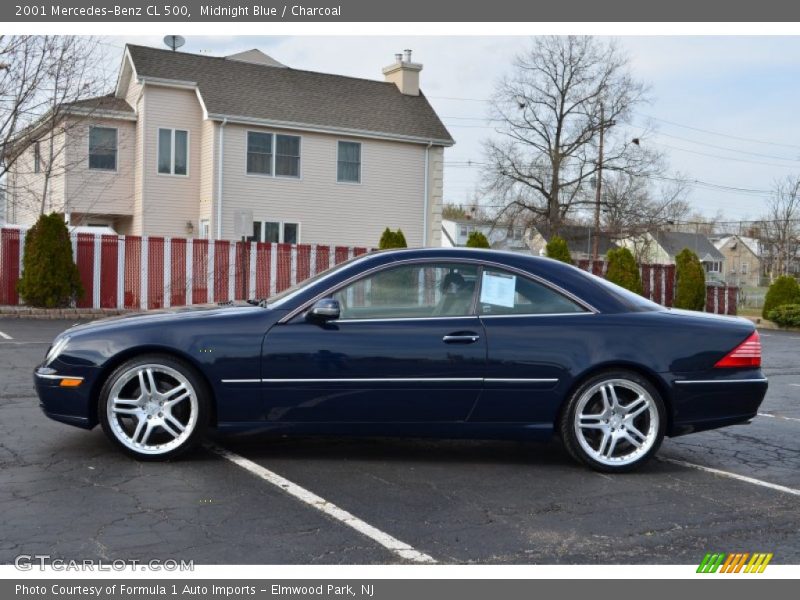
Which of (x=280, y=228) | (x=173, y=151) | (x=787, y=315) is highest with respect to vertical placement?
(x=173, y=151)

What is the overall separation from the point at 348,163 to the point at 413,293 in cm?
2349

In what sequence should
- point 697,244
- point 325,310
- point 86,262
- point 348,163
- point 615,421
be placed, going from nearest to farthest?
point 325,310
point 615,421
point 86,262
point 348,163
point 697,244

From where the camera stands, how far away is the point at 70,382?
227 inches

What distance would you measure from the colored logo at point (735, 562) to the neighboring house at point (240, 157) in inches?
920

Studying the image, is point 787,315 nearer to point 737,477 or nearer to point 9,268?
point 9,268

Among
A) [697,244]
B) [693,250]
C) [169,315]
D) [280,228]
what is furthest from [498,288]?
[697,244]

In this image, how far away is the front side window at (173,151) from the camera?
26.8 m

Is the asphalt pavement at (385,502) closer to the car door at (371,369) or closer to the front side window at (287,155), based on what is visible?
the car door at (371,369)

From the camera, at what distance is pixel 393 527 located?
184 inches

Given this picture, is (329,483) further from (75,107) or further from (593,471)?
(75,107)

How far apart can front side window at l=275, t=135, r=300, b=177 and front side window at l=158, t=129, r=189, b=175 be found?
2.79m

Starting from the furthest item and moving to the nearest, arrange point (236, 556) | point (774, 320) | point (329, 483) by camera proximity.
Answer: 1. point (774, 320)
2. point (329, 483)
3. point (236, 556)
